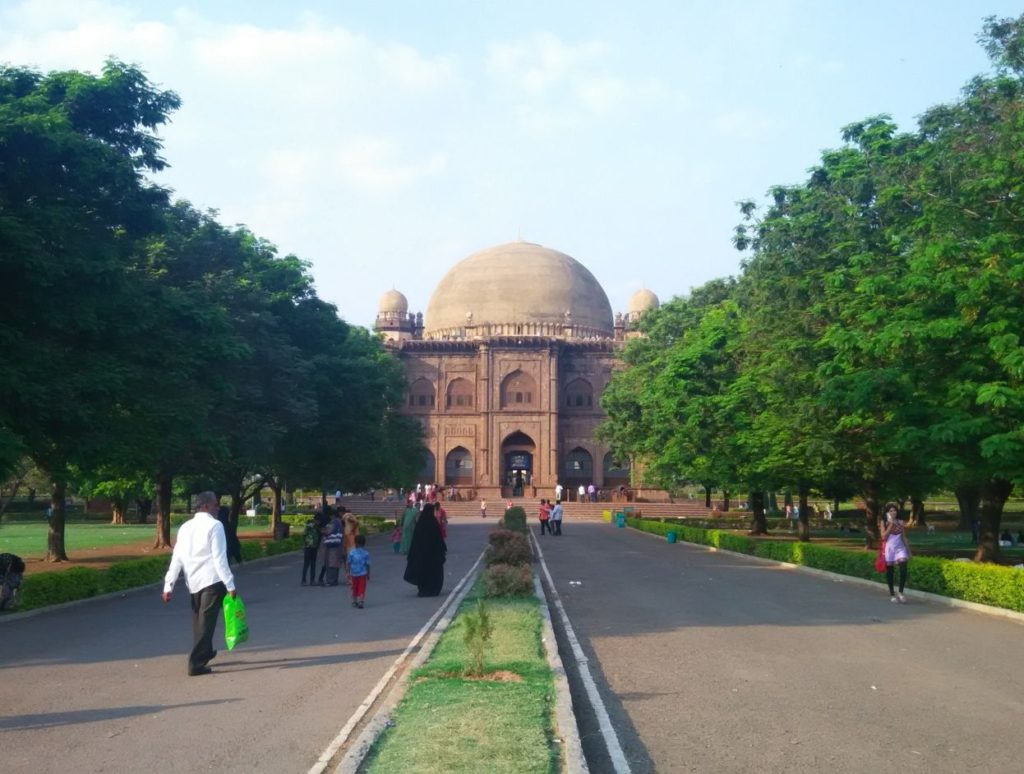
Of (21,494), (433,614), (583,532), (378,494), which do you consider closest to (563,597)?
(433,614)

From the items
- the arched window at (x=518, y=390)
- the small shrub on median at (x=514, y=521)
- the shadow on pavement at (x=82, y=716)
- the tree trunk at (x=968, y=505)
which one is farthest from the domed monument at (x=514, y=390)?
the shadow on pavement at (x=82, y=716)

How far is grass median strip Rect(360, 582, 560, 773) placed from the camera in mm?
5129

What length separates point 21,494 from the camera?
6091 centimetres

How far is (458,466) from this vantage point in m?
66.3

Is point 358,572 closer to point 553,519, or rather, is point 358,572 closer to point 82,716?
point 82,716

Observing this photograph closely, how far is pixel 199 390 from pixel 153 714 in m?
11.3

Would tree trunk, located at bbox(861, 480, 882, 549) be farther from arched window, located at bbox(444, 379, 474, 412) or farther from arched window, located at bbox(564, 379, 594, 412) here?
arched window, located at bbox(444, 379, 474, 412)

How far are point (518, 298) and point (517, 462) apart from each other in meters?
11.4

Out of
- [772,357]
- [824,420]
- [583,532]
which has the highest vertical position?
[772,357]

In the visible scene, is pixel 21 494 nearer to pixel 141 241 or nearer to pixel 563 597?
pixel 141 241

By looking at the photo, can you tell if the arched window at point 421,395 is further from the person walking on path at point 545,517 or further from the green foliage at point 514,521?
the green foliage at point 514,521

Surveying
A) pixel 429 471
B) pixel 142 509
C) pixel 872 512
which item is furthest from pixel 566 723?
pixel 429 471

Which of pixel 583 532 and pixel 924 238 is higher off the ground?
pixel 924 238

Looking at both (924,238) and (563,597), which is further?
(924,238)
